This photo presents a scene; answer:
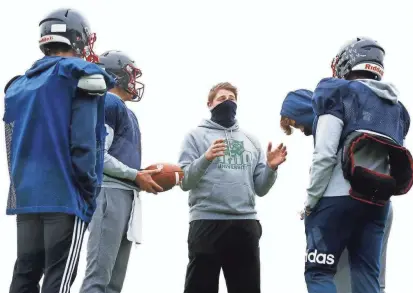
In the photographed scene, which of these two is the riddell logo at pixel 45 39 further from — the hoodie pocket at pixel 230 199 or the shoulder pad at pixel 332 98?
the hoodie pocket at pixel 230 199

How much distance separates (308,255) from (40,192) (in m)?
1.83

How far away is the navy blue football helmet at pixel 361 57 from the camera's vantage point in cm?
508

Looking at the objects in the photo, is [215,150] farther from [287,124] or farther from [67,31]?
[67,31]

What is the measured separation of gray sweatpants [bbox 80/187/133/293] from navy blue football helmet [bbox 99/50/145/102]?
3.19ft

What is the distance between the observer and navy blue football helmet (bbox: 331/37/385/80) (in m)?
5.08

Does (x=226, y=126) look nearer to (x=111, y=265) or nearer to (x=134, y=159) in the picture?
(x=134, y=159)

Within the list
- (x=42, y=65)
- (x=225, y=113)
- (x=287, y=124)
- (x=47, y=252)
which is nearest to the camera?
(x=47, y=252)

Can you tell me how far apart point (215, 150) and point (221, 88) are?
90 cm

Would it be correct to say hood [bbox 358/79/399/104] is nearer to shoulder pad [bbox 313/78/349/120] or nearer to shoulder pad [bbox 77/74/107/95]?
shoulder pad [bbox 313/78/349/120]

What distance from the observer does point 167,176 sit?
5.46 m

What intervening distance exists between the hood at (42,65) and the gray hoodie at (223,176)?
1706 mm

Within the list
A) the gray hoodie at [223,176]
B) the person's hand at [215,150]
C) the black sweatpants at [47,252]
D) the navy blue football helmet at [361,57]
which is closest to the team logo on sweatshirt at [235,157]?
the gray hoodie at [223,176]

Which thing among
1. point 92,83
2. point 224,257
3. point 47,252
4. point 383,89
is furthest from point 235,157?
point 47,252

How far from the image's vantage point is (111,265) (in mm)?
5113
